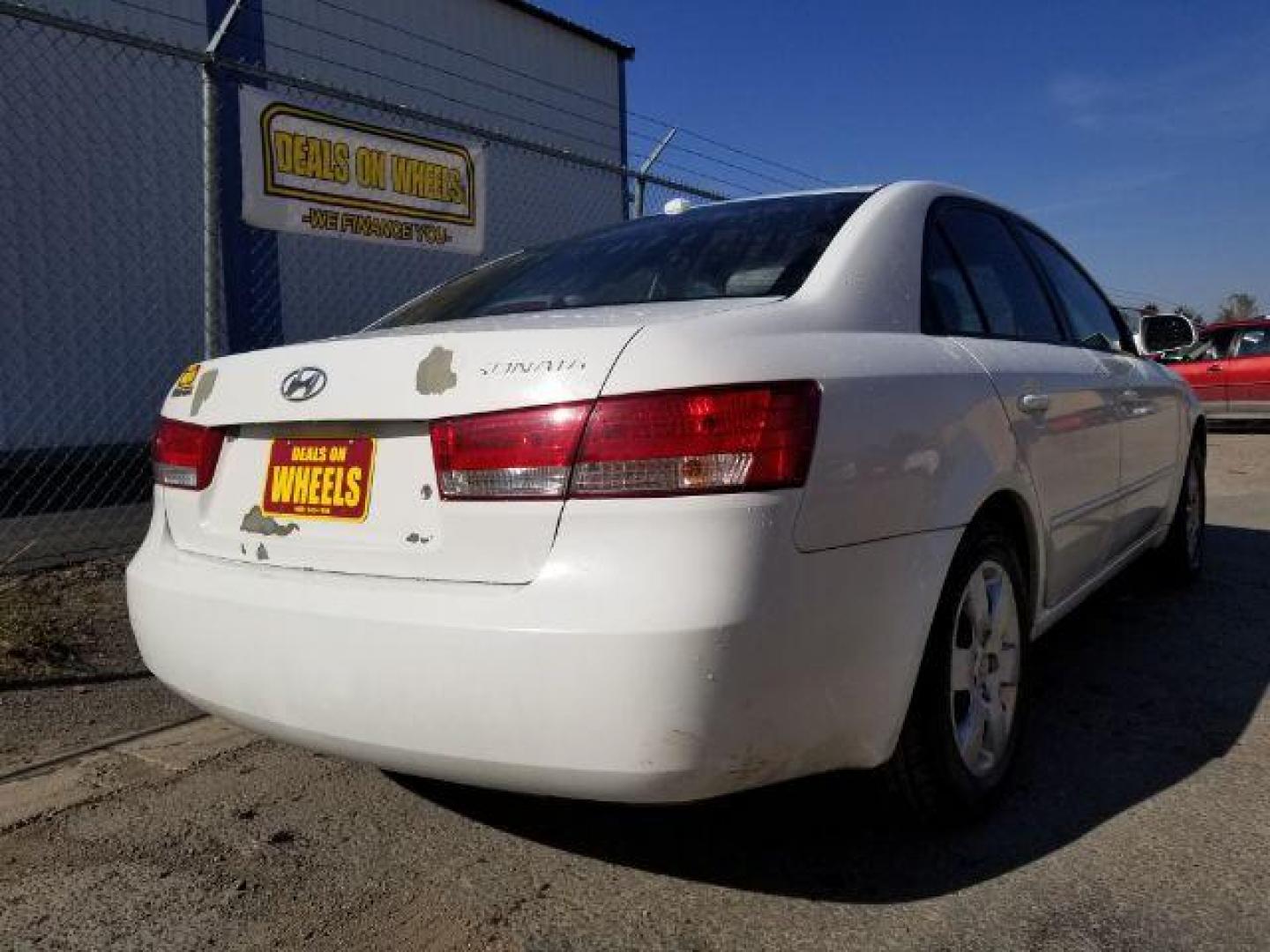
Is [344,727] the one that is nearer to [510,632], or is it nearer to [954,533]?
[510,632]

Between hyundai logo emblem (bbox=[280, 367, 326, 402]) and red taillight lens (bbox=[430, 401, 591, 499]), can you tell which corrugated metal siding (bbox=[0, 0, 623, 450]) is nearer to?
hyundai logo emblem (bbox=[280, 367, 326, 402])

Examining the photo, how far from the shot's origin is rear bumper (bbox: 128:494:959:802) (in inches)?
68.2

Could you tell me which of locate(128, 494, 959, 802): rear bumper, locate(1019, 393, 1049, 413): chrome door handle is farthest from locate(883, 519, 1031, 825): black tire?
locate(1019, 393, 1049, 413): chrome door handle

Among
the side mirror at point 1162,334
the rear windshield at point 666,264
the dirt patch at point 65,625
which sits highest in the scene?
the rear windshield at point 666,264

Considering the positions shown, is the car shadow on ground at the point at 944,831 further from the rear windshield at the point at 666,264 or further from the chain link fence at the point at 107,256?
the chain link fence at the point at 107,256

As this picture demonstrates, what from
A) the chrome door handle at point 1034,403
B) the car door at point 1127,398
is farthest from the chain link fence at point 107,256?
the chrome door handle at point 1034,403

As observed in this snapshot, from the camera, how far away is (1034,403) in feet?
8.88

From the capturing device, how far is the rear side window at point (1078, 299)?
12.0ft

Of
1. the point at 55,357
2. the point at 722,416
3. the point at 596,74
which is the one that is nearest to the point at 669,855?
the point at 722,416

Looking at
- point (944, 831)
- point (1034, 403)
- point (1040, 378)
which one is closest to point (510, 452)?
point (944, 831)

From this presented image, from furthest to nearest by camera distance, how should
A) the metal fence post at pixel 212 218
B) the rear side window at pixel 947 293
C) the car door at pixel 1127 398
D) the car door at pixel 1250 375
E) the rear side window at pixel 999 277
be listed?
the car door at pixel 1250 375
the metal fence post at pixel 212 218
the car door at pixel 1127 398
the rear side window at pixel 999 277
the rear side window at pixel 947 293

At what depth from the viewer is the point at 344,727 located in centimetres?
197

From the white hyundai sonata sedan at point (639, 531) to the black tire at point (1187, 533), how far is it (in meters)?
2.30

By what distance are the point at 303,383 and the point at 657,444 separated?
0.82 meters
